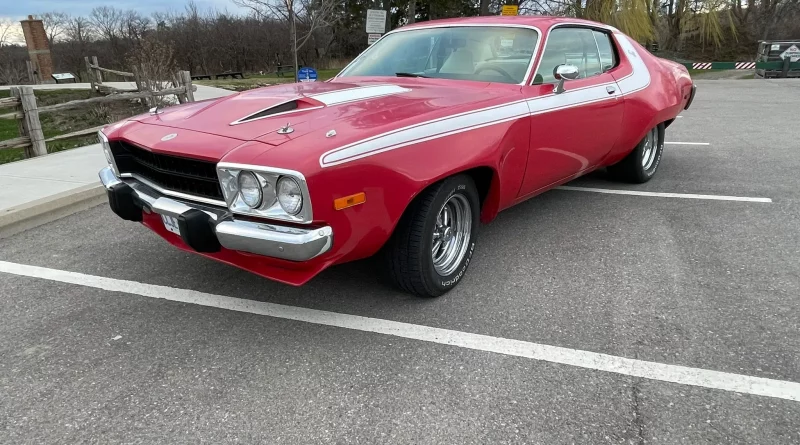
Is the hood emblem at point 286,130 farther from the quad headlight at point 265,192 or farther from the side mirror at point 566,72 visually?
the side mirror at point 566,72

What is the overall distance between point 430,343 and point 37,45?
126 feet

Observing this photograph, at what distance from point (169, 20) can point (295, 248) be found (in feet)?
171

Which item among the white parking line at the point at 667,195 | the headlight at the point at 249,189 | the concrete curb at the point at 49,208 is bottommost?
the white parking line at the point at 667,195

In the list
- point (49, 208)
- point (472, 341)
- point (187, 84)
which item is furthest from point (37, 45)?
point (472, 341)

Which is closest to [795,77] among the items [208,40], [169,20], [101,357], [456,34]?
[456,34]

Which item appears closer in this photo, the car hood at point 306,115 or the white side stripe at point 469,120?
the white side stripe at point 469,120

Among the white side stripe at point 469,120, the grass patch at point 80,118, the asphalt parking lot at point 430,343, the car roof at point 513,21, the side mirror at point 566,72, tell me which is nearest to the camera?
the asphalt parking lot at point 430,343

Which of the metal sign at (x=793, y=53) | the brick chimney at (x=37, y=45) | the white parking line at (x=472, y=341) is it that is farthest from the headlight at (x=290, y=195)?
the brick chimney at (x=37, y=45)

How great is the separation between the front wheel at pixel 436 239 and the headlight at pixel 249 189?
0.77 metres

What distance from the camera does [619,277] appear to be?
3.53m

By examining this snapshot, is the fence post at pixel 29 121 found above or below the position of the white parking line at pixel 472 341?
above

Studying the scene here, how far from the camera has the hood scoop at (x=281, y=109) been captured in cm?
306

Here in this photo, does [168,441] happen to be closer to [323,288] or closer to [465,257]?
[323,288]

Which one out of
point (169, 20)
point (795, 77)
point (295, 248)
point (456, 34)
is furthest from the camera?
point (169, 20)
